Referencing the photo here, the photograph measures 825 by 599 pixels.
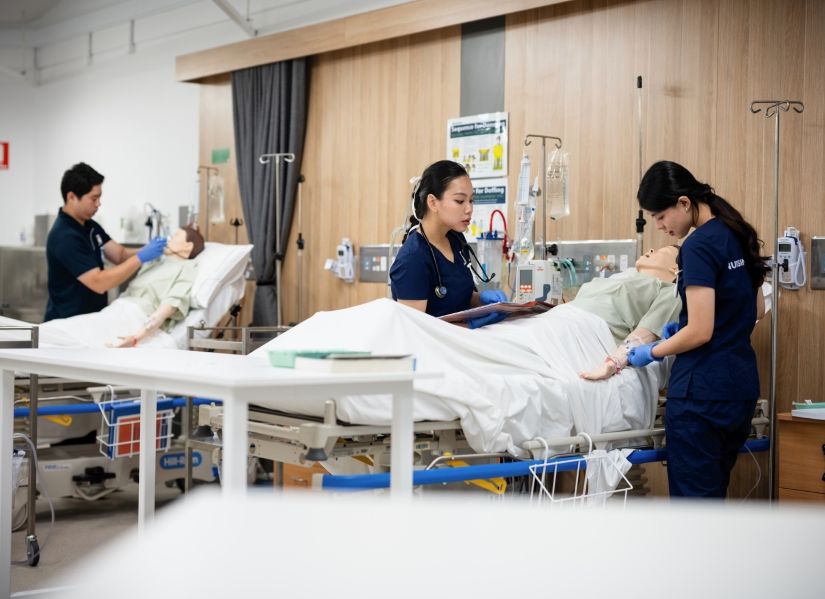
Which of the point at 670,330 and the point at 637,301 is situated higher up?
the point at 637,301

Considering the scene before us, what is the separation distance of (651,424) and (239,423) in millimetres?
2003

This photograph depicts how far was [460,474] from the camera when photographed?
9.18ft

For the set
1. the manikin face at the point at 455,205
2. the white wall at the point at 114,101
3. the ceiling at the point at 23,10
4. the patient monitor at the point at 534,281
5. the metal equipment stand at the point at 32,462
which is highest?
the ceiling at the point at 23,10

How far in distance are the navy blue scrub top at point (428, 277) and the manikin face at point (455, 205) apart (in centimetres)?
12

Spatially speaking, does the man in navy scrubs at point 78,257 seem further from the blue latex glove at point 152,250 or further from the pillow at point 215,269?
the pillow at point 215,269

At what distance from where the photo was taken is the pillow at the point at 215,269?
5.27 metres

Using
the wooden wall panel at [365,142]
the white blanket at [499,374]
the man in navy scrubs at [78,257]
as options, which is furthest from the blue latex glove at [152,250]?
the white blanket at [499,374]

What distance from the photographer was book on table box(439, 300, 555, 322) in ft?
11.6

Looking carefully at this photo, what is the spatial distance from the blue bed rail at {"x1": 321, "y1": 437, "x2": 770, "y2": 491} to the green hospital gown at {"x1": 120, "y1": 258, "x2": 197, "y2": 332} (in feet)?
8.91

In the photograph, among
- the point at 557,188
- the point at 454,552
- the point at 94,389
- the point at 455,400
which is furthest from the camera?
the point at 557,188

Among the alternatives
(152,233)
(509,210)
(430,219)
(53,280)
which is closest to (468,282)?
(430,219)

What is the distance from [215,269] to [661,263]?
2.56 metres

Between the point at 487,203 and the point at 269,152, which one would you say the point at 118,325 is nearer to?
the point at 269,152

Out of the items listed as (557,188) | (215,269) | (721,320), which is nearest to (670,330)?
(721,320)
